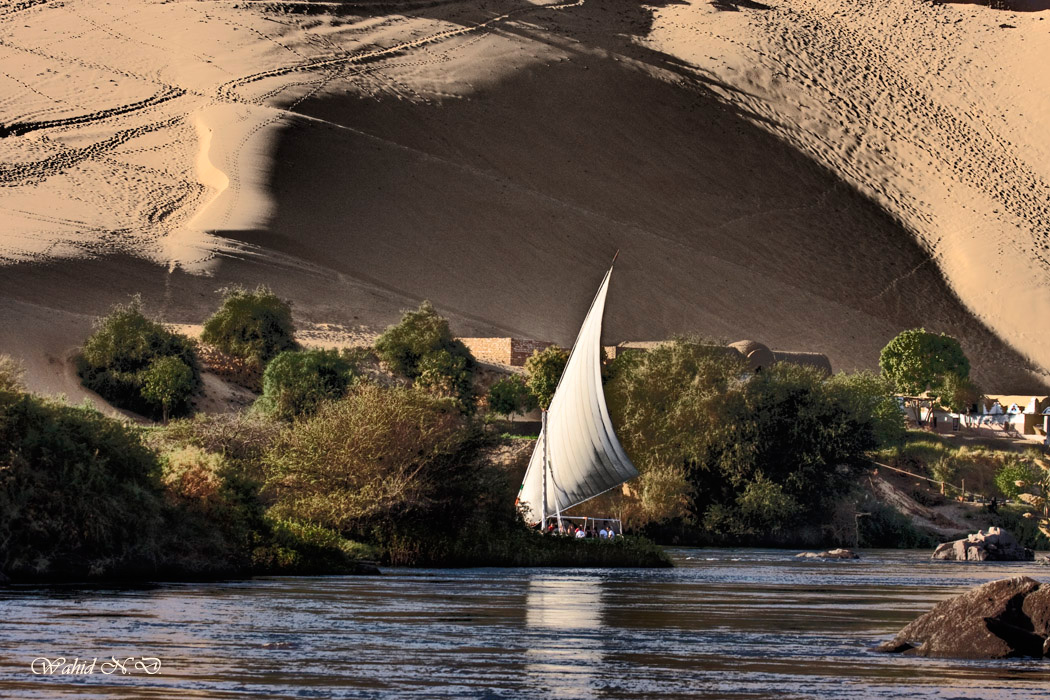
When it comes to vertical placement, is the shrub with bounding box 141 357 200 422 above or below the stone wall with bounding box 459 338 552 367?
below

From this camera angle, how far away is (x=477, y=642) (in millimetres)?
22172

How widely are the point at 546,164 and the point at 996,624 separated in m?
131

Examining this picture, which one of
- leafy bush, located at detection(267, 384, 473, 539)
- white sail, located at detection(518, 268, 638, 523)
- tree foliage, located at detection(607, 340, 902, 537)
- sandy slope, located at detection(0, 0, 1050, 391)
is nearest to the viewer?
leafy bush, located at detection(267, 384, 473, 539)

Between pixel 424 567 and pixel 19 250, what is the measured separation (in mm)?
70520

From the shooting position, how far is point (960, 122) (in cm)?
16675

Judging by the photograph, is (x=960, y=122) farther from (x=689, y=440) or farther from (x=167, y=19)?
(x=689, y=440)

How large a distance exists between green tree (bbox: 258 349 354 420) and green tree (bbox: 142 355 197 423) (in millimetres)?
3716

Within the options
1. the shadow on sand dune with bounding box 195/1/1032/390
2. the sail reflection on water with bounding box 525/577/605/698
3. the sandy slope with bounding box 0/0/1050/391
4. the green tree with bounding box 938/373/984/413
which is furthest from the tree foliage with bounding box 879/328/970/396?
the sail reflection on water with bounding box 525/577/605/698

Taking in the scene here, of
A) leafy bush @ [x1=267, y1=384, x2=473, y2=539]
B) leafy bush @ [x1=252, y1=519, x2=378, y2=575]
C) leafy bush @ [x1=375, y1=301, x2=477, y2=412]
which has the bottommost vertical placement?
leafy bush @ [x1=252, y1=519, x2=378, y2=575]

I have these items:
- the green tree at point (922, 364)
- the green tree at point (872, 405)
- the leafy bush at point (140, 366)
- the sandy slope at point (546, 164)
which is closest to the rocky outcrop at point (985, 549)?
the green tree at point (872, 405)

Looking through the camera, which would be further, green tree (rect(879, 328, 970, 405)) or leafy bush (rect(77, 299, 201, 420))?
green tree (rect(879, 328, 970, 405))

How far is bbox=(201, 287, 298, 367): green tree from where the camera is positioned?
76.8m

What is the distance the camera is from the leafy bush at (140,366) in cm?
6875

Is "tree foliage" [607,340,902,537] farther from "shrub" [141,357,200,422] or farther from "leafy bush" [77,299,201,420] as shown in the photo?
"leafy bush" [77,299,201,420]
